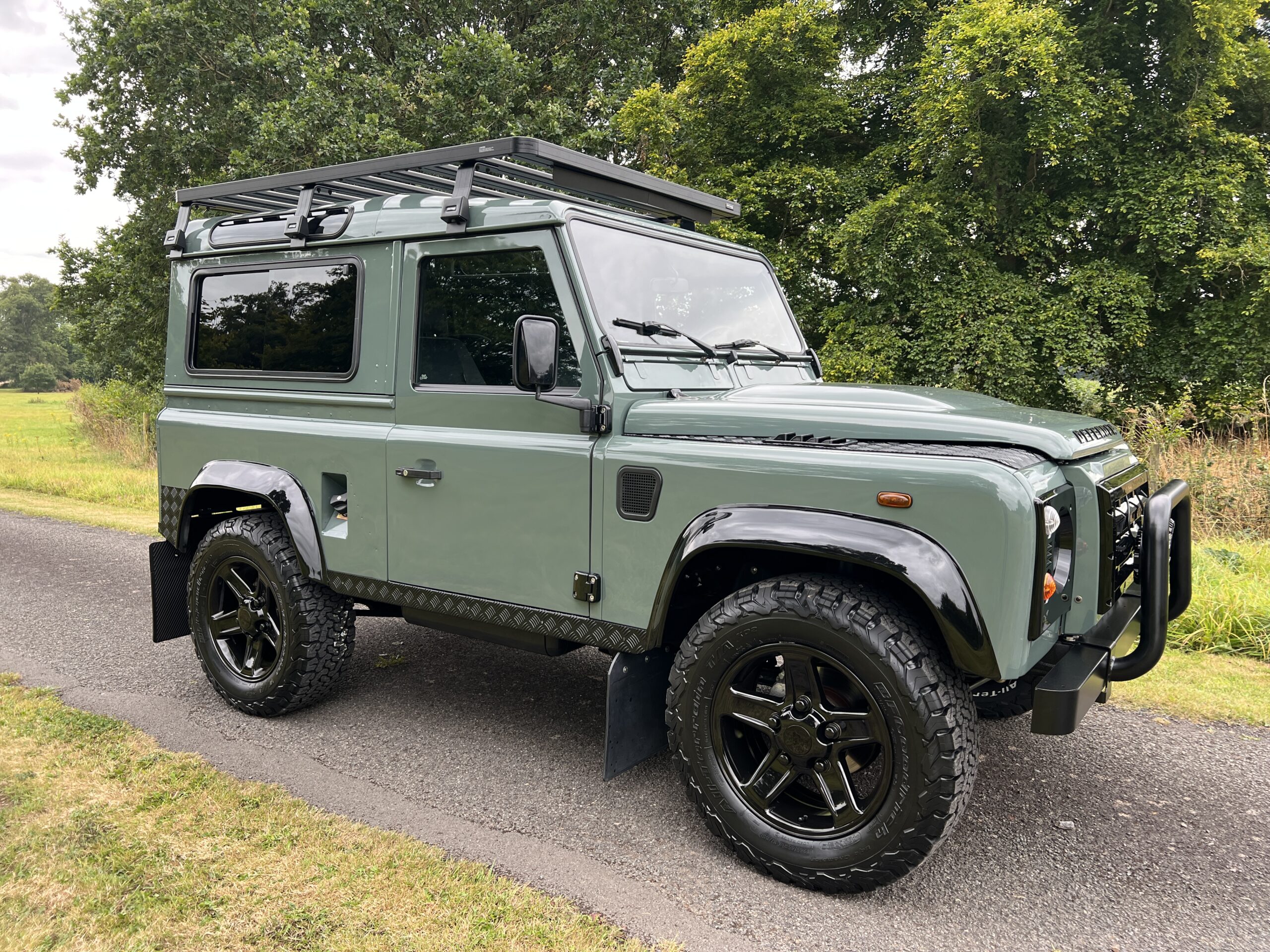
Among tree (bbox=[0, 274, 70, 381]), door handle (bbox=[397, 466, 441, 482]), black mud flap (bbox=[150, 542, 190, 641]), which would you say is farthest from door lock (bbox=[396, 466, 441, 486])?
tree (bbox=[0, 274, 70, 381])

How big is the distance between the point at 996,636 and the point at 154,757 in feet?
11.3

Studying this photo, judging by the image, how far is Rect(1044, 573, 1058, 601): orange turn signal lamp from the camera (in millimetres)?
2625

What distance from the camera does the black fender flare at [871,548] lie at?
99.0 inches

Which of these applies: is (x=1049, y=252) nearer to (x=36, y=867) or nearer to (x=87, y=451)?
(x=36, y=867)

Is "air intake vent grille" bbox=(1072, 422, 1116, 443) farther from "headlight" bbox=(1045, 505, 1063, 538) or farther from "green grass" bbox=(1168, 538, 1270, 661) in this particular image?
"green grass" bbox=(1168, 538, 1270, 661)

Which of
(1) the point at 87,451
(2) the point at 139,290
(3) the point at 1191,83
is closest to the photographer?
(3) the point at 1191,83

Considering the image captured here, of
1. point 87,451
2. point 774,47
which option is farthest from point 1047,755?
point 87,451

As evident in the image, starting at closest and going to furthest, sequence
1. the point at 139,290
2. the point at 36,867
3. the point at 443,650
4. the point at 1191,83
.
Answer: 1. the point at 36,867
2. the point at 443,650
3. the point at 1191,83
4. the point at 139,290

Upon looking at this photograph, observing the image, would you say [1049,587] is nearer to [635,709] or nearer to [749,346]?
[635,709]

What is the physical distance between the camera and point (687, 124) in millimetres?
16812

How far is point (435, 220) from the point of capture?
363cm

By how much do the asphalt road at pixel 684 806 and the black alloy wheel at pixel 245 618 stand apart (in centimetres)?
28

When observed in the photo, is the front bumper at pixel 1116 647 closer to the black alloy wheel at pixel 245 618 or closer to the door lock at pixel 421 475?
the door lock at pixel 421 475

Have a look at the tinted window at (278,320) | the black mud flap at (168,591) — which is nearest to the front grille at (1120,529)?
the tinted window at (278,320)
